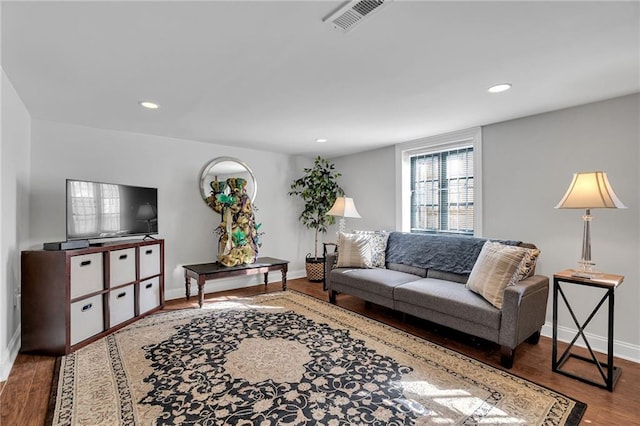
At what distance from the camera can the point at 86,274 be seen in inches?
108

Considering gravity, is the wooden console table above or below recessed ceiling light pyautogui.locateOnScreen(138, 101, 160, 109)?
below

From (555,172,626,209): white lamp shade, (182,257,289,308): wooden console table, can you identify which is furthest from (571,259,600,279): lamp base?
(182,257,289,308): wooden console table

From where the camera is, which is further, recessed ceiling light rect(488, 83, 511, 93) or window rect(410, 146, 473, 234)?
window rect(410, 146, 473, 234)

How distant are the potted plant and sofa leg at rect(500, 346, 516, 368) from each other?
3020mm

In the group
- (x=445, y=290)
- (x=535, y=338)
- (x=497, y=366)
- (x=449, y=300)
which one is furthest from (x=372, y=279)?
(x=535, y=338)

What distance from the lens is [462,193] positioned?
154 inches

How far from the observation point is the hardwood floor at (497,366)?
71.9 inches

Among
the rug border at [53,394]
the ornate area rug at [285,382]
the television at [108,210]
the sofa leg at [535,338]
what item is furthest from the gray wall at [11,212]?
the sofa leg at [535,338]

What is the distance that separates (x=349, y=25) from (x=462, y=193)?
2907 mm

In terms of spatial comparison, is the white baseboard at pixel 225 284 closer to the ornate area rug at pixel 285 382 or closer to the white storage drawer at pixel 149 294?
the white storage drawer at pixel 149 294

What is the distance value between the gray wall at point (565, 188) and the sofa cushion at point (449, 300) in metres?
0.97

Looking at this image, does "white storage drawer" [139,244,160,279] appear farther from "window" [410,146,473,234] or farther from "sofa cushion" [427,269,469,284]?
"window" [410,146,473,234]

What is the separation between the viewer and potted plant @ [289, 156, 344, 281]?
5.18 meters

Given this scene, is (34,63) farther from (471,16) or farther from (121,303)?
(471,16)
